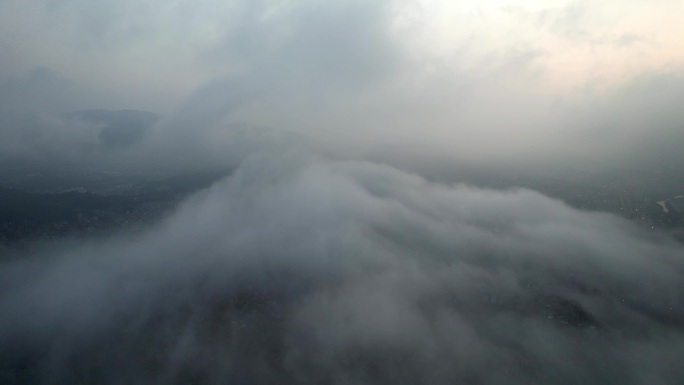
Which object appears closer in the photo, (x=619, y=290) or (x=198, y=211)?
(x=619, y=290)

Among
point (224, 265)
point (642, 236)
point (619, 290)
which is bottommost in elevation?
point (224, 265)

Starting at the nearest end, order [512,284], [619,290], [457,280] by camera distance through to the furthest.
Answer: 1. [619,290]
2. [512,284]
3. [457,280]

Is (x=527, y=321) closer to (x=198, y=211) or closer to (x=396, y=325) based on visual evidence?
(x=396, y=325)

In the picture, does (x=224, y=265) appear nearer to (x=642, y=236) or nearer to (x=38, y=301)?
(x=38, y=301)

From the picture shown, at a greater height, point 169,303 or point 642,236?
point 642,236

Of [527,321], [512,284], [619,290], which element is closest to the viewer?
[527,321]

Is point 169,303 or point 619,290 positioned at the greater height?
point 619,290

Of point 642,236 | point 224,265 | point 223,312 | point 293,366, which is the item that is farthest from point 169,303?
point 642,236

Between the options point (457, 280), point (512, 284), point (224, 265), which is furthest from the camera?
point (224, 265)

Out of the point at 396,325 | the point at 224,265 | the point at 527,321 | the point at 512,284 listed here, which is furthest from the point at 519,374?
the point at 224,265
